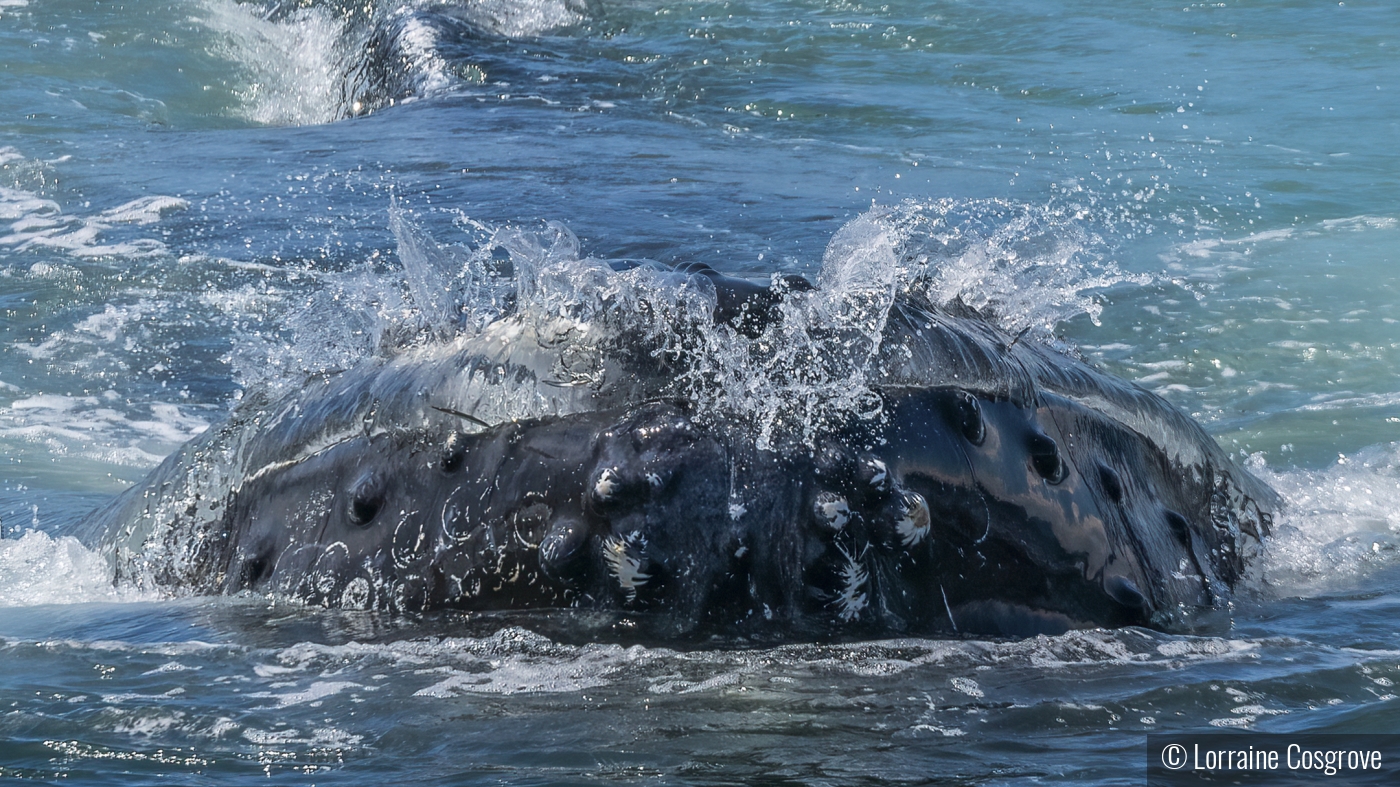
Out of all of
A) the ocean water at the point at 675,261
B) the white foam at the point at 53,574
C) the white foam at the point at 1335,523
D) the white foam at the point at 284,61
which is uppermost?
the white foam at the point at 284,61

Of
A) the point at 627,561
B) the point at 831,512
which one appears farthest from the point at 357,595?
the point at 831,512

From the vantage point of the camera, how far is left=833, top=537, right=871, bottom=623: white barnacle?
3.00 metres

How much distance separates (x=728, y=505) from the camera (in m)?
2.98

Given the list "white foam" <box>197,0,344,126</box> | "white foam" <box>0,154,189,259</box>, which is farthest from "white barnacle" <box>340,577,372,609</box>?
"white foam" <box>197,0,344,126</box>

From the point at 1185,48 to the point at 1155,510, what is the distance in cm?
1525

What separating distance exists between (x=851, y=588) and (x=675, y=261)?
4.74 meters

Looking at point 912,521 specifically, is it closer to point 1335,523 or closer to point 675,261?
point 1335,523

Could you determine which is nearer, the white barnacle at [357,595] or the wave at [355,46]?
the white barnacle at [357,595]

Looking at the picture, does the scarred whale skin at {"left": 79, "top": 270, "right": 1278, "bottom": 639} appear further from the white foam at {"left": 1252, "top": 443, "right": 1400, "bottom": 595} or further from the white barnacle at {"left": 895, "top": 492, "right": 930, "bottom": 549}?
the white foam at {"left": 1252, "top": 443, "right": 1400, "bottom": 595}

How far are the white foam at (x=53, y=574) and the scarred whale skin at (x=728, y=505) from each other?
1.65 ft

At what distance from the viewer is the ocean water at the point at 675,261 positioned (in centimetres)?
287

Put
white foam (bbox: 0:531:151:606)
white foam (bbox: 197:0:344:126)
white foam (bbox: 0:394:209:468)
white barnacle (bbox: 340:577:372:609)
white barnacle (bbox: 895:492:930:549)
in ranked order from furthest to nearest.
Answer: white foam (bbox: 197:0:344:126)
white foam (bbox: 0:394:209:468)
white foam (bbox: 0:531:151:606)
white barnacle (bbox: 340:577:372:609)
white barnacle (bbox: 895:492:930:549)

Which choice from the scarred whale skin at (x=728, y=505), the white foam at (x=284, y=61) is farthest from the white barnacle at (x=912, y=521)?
the white foam at (x=284, y=61)

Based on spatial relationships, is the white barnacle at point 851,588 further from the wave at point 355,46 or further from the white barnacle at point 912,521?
the wave at point 355,46
